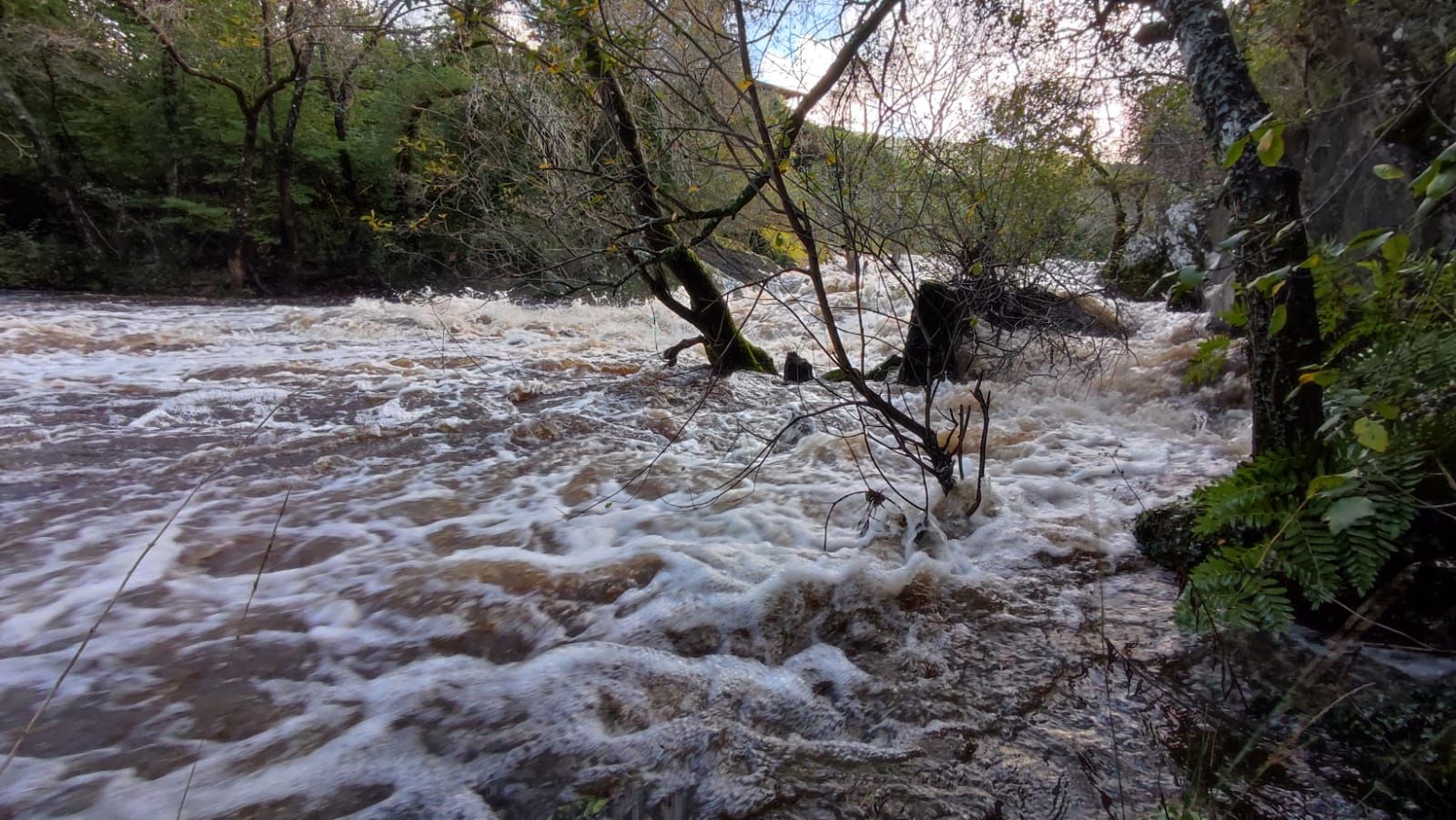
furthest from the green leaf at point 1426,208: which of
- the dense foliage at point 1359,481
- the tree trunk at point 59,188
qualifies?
the tree trunk at point 59,188

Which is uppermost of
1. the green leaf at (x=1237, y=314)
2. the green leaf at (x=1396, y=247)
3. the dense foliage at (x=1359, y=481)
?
the green leaf at (x=1396, y=247)

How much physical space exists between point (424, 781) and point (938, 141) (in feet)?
14.3

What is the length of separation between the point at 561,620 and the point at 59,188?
54.2 ft

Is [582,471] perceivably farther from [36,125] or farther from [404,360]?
[36,125]

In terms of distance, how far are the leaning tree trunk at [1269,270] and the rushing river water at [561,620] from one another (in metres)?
0.82

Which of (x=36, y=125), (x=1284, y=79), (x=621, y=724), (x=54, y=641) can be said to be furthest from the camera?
(x=36, y=125)

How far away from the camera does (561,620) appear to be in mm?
2574

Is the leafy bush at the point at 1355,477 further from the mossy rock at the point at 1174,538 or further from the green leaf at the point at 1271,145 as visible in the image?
the green leaf at the point at 1271,145

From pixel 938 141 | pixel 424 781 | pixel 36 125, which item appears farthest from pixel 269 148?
pixel 424 781

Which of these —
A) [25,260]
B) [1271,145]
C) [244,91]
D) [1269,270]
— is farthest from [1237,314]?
[25,260]

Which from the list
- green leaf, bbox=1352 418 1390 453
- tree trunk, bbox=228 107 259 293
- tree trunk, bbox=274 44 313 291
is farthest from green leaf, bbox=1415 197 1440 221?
tree trunk, bbox=274 44 313 291

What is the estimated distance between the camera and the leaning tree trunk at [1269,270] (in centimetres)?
200

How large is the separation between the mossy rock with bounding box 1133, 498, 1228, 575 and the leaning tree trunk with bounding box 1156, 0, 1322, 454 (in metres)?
0.55

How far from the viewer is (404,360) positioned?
7566 mm
